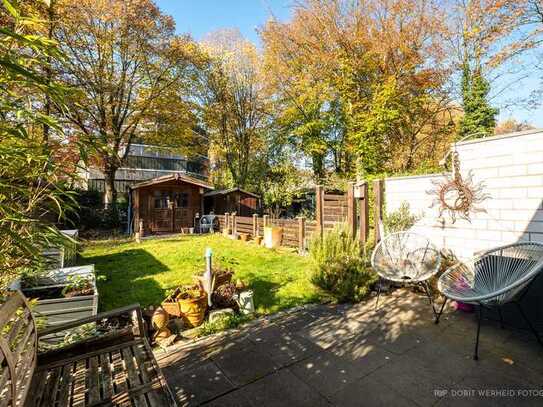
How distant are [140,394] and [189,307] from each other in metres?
1.76

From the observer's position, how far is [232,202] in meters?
14.4

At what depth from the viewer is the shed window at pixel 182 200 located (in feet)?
43.0

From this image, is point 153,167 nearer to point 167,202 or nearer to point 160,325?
point 167,202

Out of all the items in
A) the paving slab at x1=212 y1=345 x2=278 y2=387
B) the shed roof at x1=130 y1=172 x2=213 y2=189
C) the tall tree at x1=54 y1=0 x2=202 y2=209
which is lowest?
the paving slab at x1=212 y1=345 x2=278 y2=387

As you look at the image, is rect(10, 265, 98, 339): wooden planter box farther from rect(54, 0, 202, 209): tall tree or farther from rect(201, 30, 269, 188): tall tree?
rect(201, 30, 269, 188): tall tree

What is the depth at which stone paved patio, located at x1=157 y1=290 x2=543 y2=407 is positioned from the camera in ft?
6.66

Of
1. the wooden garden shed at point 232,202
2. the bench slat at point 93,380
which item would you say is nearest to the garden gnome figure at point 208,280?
the bench slat at point 93,380

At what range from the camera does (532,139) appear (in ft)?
10.6

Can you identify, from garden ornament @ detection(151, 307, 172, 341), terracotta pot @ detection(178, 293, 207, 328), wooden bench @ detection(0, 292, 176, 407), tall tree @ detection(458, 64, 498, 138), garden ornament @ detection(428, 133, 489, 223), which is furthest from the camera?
tall tree @ detection(458, 64, 498, 138)

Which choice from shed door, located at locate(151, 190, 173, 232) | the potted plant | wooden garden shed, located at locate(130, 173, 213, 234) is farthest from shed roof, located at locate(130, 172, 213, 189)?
the potted plant

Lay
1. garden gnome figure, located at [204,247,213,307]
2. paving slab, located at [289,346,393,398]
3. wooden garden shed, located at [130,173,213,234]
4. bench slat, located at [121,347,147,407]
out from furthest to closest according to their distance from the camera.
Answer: wooden garden shed, located at [130,173,213,234], garden gnome figure, located at [204,247,213,307], paving slab, located at [289,346,393,398], bench slat, located at [121,347,147,407]

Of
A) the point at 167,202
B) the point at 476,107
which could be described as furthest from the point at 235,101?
the point at 476,107

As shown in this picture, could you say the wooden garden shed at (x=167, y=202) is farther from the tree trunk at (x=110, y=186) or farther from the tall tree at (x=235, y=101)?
the tall tree at (x=235, y=101)

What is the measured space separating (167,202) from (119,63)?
6.52 meters
